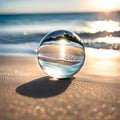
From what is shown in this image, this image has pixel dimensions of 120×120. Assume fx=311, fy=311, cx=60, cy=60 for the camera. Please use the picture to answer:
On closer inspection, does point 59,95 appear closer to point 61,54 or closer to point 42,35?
point 61,54

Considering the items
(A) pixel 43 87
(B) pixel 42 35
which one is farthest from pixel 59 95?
(B) pixel 42 35

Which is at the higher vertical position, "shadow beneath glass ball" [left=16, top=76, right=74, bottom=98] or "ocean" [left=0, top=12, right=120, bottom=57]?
"shadow beneath glass ball" [left=16, top=76, right=74, bottom=98]

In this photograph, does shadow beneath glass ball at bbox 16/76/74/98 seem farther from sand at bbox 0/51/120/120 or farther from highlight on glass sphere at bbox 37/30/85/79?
highlight on glass sphere at bbox 37/30/85/79

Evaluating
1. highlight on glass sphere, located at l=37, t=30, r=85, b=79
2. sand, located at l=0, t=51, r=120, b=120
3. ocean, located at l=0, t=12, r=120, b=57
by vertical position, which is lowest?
ocean, located at l=0, t=12, r=120, b=57

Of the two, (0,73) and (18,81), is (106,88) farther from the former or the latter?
(0,73)

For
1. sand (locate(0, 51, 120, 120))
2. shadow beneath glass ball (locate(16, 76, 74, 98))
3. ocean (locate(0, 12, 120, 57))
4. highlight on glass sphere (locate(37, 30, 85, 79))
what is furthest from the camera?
ocean (locate(0, 12, 120, 57))

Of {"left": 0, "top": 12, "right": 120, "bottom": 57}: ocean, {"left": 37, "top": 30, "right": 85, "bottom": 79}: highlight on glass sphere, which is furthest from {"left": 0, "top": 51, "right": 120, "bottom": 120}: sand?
{"left": 0, "top": 12, "right": 120, "bottom": 57}: ocean

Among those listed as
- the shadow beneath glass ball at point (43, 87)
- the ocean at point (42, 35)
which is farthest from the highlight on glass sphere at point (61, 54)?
the ocean at point (42, 35)

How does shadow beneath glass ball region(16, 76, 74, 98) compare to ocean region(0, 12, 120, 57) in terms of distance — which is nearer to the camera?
shadow beneath glass ball region(16, 76, 74, 98)
